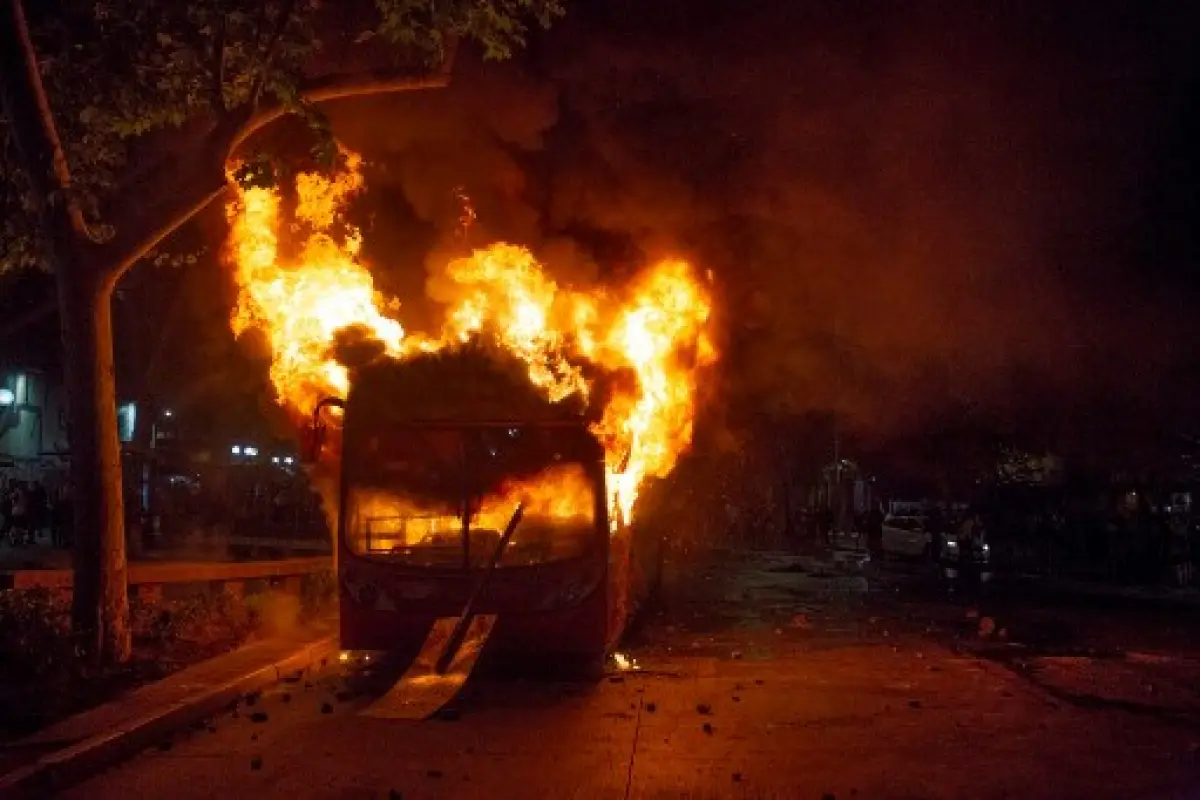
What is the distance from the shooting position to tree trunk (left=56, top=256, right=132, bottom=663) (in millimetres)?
10883

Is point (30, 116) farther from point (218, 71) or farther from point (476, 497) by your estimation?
point (476, 497)

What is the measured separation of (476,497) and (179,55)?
4.93 metres

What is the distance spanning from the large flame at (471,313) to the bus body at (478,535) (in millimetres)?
1391

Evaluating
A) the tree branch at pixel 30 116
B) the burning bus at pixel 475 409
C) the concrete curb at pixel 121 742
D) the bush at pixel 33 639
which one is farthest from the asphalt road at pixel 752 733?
the tree branch at pixel 30 116

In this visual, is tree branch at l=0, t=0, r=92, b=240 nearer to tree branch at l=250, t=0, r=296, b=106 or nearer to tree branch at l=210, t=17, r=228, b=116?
tree branch at l=210, t=17, r=228, b=116

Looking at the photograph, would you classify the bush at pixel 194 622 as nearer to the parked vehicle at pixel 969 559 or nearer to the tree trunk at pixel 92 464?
the tree trunk at pixel 92 464

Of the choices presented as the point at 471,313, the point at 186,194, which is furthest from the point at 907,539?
the point at 186,194

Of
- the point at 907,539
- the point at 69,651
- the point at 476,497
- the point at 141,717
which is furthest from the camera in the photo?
the point at 907,539

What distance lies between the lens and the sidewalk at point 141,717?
7.36 m

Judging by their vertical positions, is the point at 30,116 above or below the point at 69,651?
above

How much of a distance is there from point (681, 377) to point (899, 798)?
8357 mm

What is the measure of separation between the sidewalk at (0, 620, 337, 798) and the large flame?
3.05m

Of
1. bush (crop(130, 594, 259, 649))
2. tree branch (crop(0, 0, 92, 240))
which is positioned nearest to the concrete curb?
bush (crop(130, 594, 259, 649))

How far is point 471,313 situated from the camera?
43.9 feet
